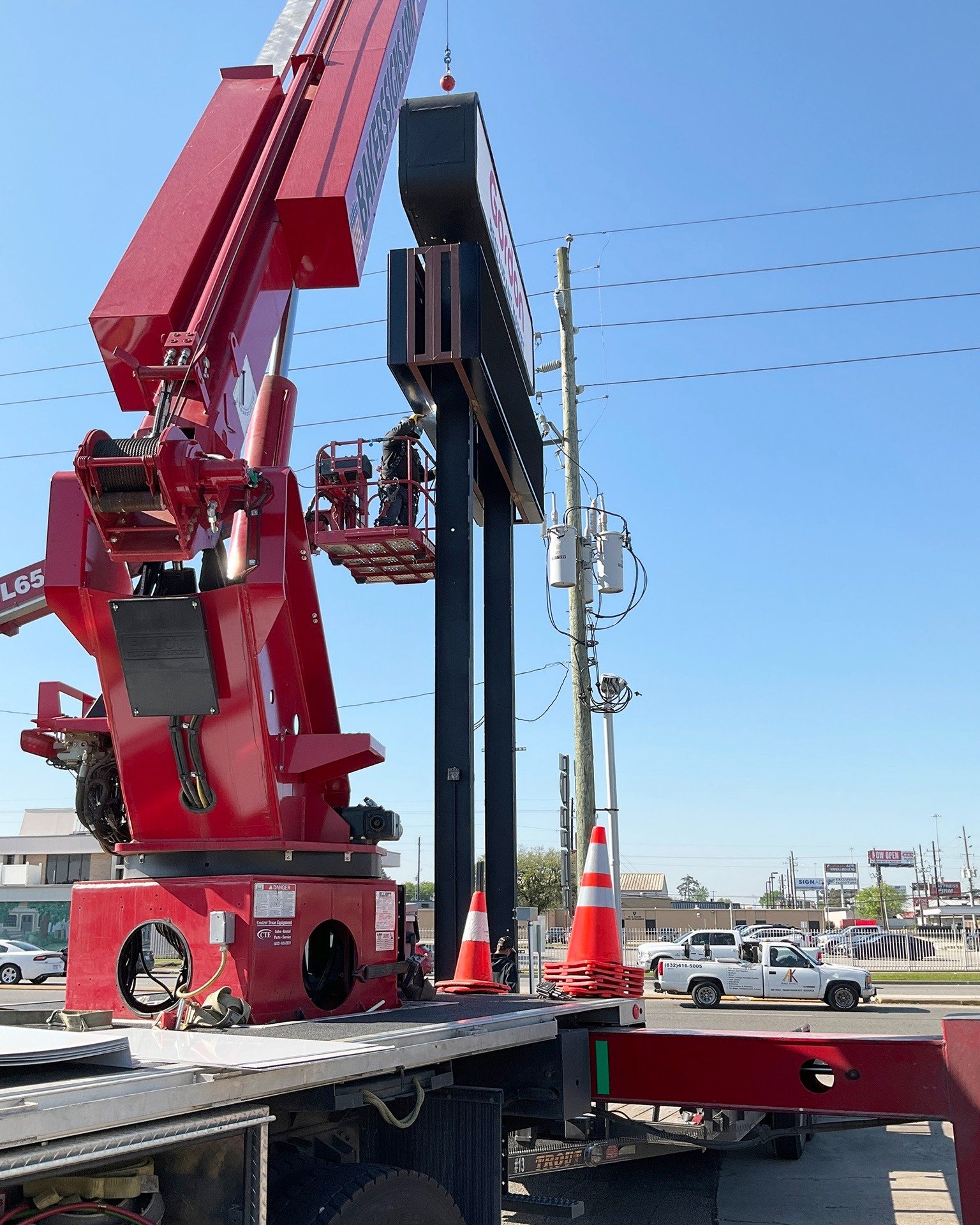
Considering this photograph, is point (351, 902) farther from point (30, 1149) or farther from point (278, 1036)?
point (30, 1149)

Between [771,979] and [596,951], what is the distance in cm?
1953

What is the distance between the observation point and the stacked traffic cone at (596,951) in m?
6.22

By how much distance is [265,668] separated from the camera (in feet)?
16.8

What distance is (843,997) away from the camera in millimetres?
23109

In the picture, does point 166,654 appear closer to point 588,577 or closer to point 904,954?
point 588,577

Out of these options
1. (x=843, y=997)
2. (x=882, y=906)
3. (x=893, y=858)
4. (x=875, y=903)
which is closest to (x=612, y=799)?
(x=843, y=997)

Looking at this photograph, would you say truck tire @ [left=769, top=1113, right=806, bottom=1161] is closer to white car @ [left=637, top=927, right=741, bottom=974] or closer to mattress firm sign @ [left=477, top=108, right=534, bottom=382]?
mattress firm sign @ [left=477, top=108, right=534, bottom=382]

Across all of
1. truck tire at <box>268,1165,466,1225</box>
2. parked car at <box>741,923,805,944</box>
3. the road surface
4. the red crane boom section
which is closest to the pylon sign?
the red crane boom section

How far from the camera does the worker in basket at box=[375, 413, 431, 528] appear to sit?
32.4 ft

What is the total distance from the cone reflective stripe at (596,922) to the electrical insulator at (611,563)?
36.4 feet

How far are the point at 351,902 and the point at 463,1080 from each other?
104 centimetres

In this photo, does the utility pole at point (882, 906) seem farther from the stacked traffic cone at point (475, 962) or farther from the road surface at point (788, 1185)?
the stacked traffic cone at point (475, 962)

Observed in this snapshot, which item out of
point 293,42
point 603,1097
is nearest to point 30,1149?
point 603,1097

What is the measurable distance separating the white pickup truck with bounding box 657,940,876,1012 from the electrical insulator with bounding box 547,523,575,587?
1141cm
